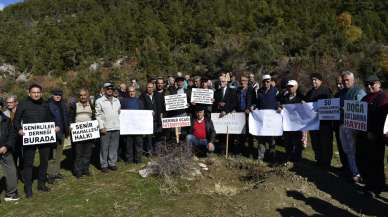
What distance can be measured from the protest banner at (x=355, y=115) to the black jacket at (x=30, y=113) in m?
6.56

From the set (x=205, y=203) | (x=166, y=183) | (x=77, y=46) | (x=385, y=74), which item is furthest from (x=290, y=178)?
(x=77, y=46)

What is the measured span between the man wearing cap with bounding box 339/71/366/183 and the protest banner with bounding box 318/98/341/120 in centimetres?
17

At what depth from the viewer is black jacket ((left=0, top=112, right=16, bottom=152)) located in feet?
24.2

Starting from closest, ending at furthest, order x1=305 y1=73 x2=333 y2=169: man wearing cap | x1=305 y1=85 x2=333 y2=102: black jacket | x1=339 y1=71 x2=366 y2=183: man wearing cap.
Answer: x1=339 y1=71 x2=366 y2=183: man wearing cap < x1=305 y1=73 x2=333 y2=169: man wearing cap < x1=305 y1=85 x2=333 y2=102: black jacket

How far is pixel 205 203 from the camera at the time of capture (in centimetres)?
707

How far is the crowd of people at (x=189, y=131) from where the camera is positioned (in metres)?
7.53

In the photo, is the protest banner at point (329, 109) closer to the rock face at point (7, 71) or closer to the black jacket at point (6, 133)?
the black jacket at point (6, 133)

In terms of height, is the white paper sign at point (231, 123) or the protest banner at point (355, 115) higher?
the protest banner at point (355, 115)

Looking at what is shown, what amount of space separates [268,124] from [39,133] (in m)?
5.74

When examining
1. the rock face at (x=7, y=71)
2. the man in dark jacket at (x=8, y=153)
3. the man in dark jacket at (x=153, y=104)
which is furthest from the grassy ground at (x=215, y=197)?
the rock face at (x=7, y=71)

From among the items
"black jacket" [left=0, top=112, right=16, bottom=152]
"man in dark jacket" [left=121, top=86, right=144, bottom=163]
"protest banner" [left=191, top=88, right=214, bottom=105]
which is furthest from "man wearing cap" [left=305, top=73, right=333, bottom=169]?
"black jacket" [left=0, top=112, right=16, bottom=152]

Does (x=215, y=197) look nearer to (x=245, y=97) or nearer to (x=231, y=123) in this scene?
(x=231, y=123)

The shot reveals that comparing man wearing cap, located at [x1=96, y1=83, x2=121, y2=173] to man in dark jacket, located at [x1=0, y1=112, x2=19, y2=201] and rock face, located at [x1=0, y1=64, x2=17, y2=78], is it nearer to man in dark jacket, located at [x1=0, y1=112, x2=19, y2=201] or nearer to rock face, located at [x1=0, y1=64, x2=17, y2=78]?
man in dark jacket, located at [x1=0, y1=112, x2=19, y2=201]

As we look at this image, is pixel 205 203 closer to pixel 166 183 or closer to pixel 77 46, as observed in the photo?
pixel 166 183
